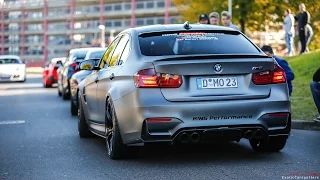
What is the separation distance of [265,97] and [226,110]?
507mm

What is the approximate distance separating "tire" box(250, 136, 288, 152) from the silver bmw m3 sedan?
0.26ft

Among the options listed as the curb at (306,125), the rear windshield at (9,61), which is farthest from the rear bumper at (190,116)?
the rear windshield at (9,61)

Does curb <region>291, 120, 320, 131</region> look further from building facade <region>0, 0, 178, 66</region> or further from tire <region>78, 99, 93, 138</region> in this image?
building facade <region>0, 0, 178, 66</region>

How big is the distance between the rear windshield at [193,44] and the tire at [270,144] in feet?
3.38

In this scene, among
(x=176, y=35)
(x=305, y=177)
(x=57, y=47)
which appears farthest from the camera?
(x=57, y=47)

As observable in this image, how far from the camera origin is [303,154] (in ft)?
26.5

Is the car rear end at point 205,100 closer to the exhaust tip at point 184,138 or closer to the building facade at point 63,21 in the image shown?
the exhaust tip at point 184,138

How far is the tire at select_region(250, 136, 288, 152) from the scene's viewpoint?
7961 mm

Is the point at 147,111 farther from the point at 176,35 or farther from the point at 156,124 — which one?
the point at 176,35

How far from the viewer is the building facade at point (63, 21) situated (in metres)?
98.0

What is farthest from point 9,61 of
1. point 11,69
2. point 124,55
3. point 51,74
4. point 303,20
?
point 124,55

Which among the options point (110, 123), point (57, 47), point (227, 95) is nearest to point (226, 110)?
point (227, 95)

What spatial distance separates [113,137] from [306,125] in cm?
430

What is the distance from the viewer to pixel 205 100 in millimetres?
7043
